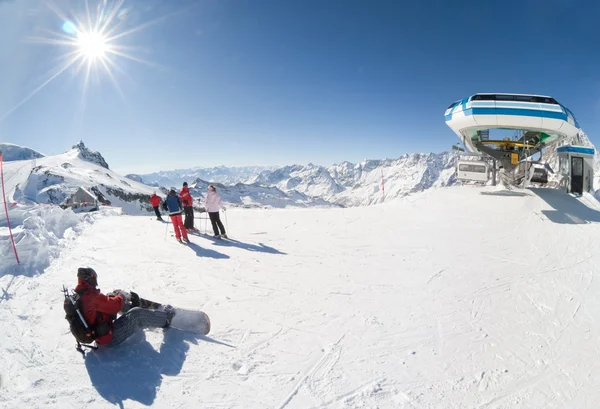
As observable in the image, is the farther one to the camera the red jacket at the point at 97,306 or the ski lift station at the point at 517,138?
the ski lift station at the point at 517,138

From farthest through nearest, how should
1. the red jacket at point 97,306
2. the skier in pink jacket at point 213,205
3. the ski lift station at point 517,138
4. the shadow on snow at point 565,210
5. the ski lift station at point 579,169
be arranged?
the ski lift station at point 579,169 < the ski lift station at point 517,138 < the shadow on snow at point 565,210 < the skier in pink jacket at point 213,205 < the red jacket at point 97,306

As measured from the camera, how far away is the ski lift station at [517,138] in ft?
42.5

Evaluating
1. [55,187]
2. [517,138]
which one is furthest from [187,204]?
[55,187]

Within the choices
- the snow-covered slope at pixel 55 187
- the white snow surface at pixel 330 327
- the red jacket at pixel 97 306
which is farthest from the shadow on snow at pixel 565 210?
the snow-covered slope at pixel 55 187

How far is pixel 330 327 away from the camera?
5004 mm

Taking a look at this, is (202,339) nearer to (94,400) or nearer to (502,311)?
(94,400)

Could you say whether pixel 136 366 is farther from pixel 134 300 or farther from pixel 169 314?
pixel 134 300

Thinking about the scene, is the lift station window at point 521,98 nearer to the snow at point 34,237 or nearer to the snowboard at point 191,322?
the snowboard at point 191,322

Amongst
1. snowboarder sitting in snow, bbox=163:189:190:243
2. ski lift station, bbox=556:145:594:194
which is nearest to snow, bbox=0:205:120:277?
snowboarder sitting in snow, bbox=163:189:190:243

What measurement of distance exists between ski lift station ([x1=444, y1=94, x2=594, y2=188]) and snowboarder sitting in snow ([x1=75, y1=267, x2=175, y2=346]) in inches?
602

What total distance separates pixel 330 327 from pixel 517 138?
1850 cm

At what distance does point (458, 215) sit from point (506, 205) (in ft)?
8.90

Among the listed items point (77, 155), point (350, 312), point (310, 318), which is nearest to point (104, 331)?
point (310, 318)

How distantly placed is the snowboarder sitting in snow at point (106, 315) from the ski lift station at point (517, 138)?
1529 cm
